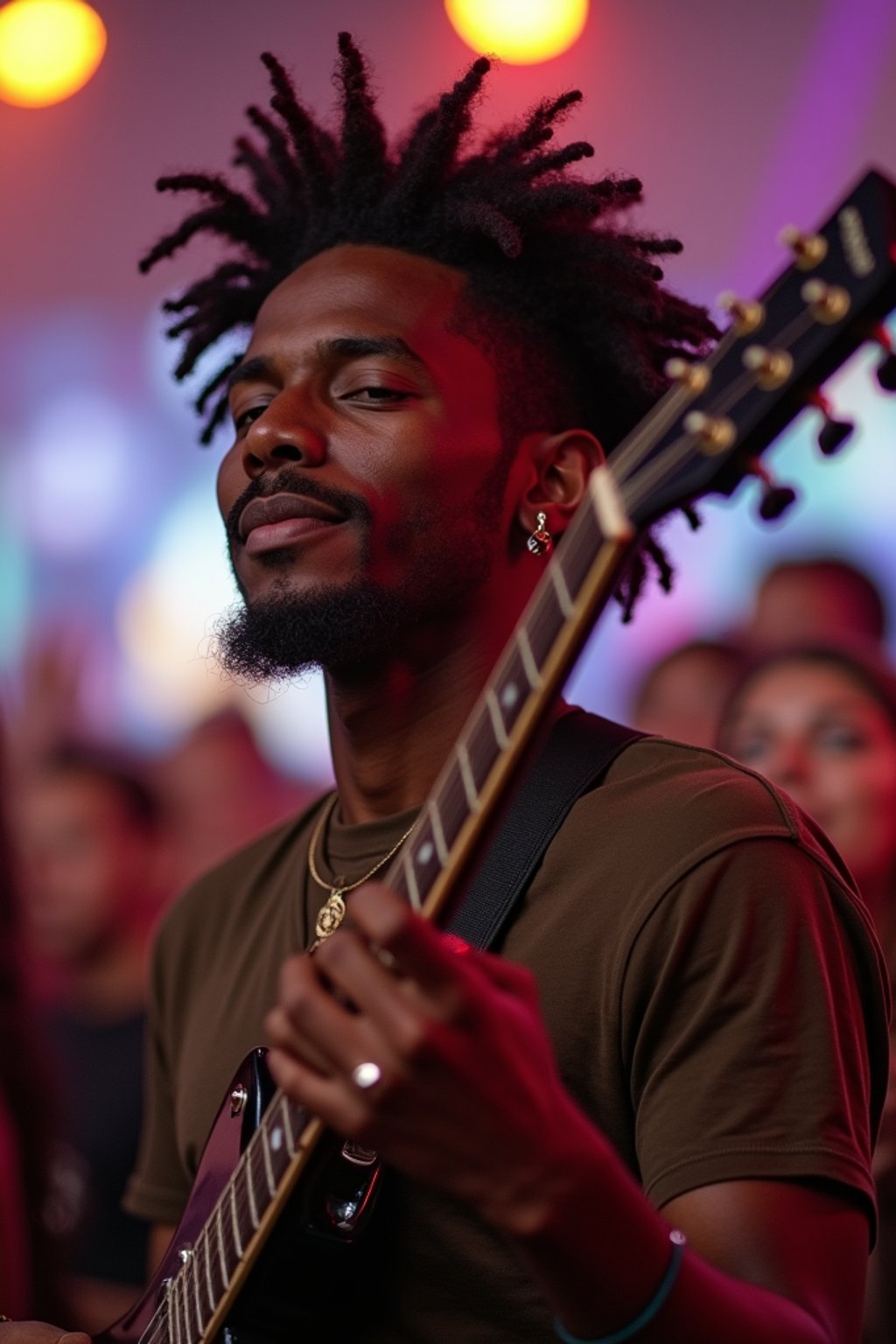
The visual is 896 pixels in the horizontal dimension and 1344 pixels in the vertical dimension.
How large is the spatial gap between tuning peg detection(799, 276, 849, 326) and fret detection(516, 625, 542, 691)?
376mm

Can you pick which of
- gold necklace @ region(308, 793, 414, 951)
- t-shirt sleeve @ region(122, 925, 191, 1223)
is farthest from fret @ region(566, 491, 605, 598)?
t-shirt sleeve @ region(122, 925, 191, 1223)

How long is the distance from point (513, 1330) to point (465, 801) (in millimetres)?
745

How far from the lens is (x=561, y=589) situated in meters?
1.46

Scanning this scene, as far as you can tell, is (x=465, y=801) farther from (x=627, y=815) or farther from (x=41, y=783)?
(x=41, y=783)

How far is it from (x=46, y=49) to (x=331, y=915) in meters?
3.98

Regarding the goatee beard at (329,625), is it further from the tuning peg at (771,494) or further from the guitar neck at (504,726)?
the tuning peg at (771,494)

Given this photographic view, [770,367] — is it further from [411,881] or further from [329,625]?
[329,625]

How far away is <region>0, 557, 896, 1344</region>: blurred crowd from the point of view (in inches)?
139

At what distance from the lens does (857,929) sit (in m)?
1.88

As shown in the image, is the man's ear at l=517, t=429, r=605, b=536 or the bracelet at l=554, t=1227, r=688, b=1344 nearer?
the bracelet at l=554, t=1227, r=688, b=1344

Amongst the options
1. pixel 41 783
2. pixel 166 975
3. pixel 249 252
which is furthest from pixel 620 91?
pixel 166 975

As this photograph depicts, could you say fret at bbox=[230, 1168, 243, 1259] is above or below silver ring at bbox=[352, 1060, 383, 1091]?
below

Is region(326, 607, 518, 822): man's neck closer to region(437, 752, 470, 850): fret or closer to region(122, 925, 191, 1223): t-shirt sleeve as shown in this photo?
region(122, 925, 191, 1223): t-shirt sleeve

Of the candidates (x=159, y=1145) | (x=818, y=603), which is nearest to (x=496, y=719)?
(x=159, y=1145)
